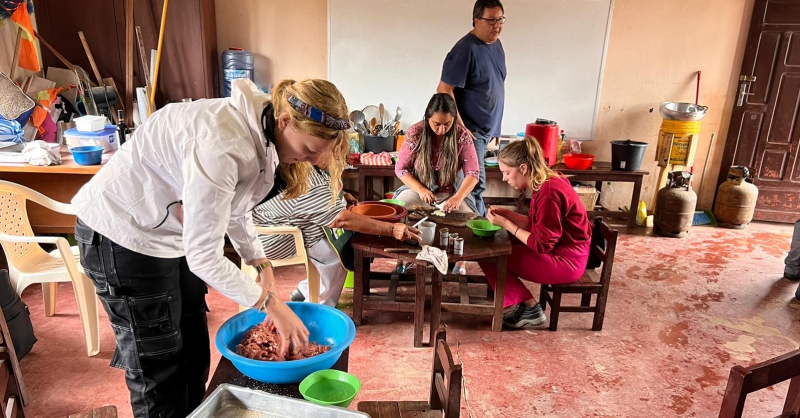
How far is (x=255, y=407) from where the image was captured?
1194 millimetres

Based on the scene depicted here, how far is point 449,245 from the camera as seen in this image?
8.77 ft

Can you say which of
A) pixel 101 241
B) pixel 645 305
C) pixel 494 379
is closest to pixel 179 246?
pixel 101 241

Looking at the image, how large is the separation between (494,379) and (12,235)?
8.18 ft

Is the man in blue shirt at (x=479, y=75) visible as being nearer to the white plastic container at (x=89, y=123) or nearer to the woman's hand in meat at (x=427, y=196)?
the woman's hand in meat at (x=427, y=196)

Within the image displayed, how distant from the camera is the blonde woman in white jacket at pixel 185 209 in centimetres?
124

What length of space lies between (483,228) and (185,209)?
1908 mm

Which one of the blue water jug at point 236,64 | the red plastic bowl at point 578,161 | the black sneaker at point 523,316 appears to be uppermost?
the blue water jug at point 236,64

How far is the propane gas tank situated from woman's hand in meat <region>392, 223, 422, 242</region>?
10.1 feet

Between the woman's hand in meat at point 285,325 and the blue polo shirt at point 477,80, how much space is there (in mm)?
2548

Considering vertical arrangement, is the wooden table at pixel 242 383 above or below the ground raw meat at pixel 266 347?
below

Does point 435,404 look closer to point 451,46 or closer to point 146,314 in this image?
point 146,314

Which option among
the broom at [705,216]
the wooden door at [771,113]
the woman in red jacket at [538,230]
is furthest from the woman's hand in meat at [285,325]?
the wooden door at [771,113]

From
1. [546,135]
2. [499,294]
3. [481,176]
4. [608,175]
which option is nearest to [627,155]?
[608,175]

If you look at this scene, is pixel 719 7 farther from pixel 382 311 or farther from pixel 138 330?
pixel 138 330
